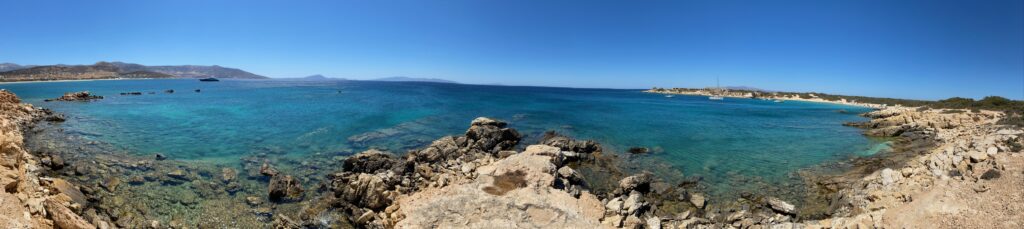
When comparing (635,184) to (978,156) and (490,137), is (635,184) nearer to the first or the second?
(490,137)

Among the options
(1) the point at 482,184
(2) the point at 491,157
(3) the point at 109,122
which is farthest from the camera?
(3) the point at 109,122

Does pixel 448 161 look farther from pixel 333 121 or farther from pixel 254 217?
pixel 333 121

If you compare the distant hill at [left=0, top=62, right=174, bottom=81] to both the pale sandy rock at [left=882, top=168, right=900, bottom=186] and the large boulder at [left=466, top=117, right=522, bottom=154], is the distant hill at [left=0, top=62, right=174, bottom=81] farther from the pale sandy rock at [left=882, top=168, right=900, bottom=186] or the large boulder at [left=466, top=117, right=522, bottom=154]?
the pale sandy rock at [left=882, top=168, right=900, bottom=186]

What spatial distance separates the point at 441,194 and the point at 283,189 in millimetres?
4937

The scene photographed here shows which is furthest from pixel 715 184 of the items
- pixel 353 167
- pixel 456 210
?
pixel 353 167

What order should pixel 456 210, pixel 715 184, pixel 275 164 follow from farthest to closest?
pixel 275 164 → pixel 715 184 → pixel 456 210

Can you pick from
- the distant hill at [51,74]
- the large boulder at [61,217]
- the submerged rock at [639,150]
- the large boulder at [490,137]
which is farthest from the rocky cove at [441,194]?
the distant hill at [51,74]

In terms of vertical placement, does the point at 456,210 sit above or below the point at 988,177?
below

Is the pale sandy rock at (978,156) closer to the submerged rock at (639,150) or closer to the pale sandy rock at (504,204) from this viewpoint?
the submerged rock at (639,150)

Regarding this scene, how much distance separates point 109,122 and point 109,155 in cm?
1416

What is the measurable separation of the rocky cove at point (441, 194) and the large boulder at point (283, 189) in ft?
0.21

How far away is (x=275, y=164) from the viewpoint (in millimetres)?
15203

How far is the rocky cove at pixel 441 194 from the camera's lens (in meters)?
9.06

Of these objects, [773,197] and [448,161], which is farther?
[448,161]
